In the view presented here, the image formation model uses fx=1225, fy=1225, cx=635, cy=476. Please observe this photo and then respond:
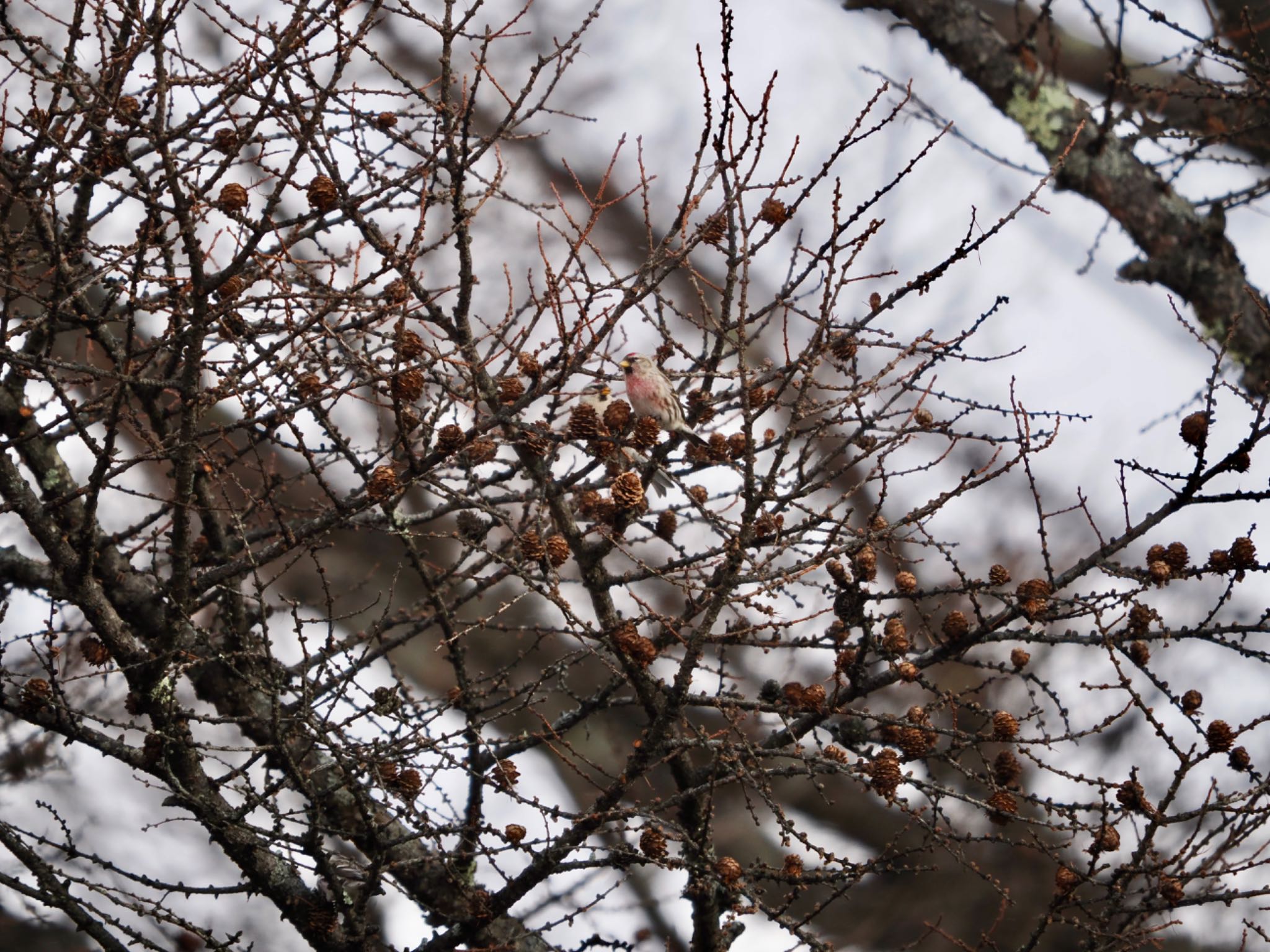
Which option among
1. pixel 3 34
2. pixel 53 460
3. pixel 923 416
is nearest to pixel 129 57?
pixel 3 34

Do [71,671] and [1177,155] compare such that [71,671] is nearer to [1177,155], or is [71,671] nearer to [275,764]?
[275,764]

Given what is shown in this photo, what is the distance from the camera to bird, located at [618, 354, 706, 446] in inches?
139

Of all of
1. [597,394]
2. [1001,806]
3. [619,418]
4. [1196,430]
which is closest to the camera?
[1196,430]

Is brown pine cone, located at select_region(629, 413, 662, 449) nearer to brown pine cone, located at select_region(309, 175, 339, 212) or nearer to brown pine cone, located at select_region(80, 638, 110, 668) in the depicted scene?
brown pine cone, located at select_region(309, 175, 339, 212)

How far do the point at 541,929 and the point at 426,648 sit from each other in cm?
440

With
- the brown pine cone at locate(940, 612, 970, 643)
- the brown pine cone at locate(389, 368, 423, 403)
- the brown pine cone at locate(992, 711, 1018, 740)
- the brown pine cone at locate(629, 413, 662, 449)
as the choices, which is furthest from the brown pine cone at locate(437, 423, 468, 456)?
the brown pine cone at locate(992, 711, 1018, 740)

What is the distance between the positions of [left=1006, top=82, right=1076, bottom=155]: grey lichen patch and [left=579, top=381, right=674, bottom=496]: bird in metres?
3.68

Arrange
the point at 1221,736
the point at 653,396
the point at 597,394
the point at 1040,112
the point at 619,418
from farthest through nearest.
→ the point at 1040,112
the point at 653,396
the point at 597,394
the point at 619,418
the point at 1221,736

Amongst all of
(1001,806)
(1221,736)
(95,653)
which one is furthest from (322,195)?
(1221,736)

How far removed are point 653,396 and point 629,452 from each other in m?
0.18

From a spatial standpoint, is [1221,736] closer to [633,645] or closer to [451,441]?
[633,645]

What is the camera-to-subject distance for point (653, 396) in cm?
358

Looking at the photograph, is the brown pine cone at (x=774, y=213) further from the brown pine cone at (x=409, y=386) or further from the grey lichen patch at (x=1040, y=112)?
the grey lichen patch at (x=1040, y=112)

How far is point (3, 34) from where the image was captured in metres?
2.78
